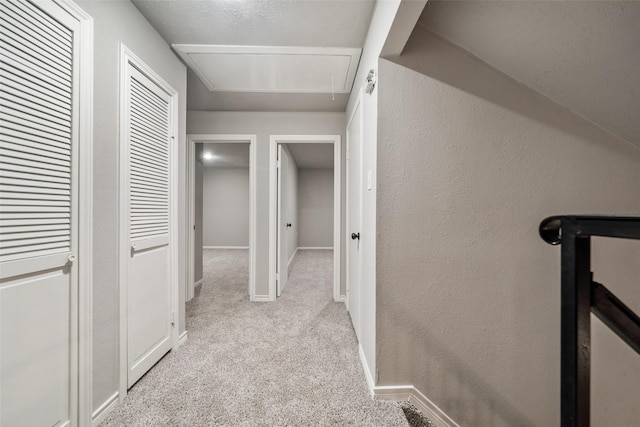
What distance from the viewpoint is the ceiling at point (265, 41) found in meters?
1.52

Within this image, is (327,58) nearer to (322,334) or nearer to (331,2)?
(331,2)

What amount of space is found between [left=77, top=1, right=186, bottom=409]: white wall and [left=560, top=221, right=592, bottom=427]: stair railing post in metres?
1.81

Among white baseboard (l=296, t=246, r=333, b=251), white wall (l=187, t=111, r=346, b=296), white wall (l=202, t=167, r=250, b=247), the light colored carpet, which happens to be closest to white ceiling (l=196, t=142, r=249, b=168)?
white wall (l=202, t=167, r=250, b=247)

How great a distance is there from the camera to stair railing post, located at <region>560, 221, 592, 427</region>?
1.70 feet

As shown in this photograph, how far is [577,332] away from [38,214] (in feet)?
5.84

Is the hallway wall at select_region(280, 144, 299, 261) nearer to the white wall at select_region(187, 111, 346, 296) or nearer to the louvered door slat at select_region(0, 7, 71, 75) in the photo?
the white wall at select_region(187, 111, 346, 296)

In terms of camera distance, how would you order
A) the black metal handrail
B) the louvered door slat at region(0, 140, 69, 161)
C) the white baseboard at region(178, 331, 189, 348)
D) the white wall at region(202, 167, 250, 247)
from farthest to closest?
1. the white wall at region(202, 167, 250, 247)
2. the white baseboard at region(178, 331, 189, 348)
3. the louvered door slat at region(0, 140, 69, 161)
4. the black metal handrail

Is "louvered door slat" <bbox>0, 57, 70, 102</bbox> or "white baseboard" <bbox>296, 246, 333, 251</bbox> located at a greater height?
"louvered door slat" <bbox>0, 57, 70, 102</bbox>

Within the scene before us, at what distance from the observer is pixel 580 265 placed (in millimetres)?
522

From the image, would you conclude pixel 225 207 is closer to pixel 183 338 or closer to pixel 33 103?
pixel 183 338

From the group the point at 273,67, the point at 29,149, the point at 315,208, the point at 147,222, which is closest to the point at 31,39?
the point at 29,149

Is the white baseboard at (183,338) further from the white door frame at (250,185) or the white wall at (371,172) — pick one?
the white wall at (371,172)

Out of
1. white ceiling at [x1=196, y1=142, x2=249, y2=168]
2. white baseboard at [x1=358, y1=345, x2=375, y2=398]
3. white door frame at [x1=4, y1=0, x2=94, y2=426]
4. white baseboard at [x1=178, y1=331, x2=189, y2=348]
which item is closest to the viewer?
white door frame at [x1=4, y1=0, x2=94, y2=426]

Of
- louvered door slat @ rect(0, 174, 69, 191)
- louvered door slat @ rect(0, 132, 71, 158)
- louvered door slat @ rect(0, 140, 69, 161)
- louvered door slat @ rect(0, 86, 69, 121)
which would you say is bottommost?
louvered door slat @ rect(0, 174, 69, 191)
